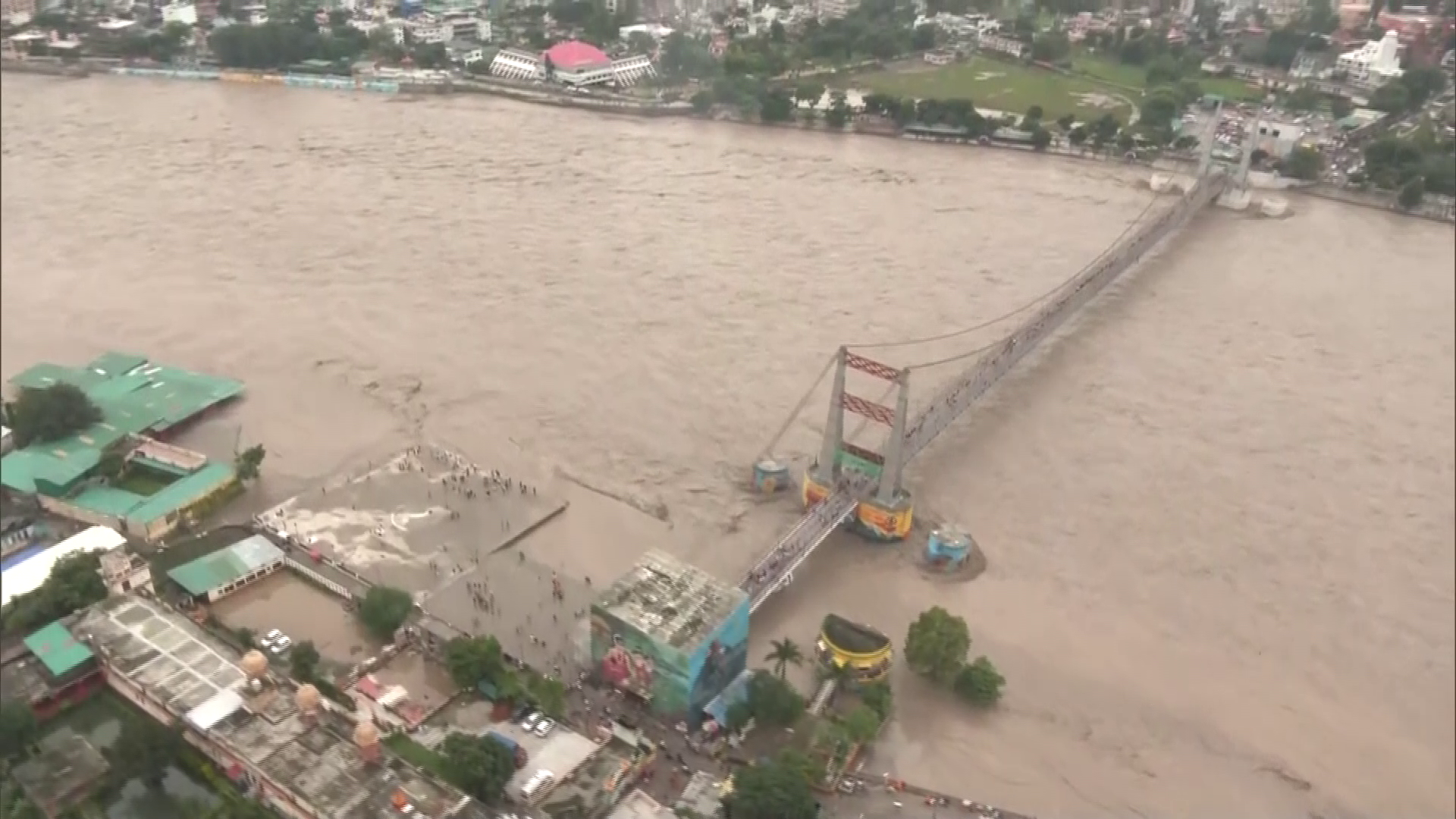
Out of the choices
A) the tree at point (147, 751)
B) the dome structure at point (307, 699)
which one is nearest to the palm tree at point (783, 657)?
the dome structure at point (307, 699)

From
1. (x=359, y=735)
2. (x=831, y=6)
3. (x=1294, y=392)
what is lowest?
(x=359, y=735)

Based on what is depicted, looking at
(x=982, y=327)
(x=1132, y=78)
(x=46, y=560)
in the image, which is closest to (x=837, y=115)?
(x=1132, y=78)

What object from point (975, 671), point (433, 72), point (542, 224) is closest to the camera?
point (975, 671)

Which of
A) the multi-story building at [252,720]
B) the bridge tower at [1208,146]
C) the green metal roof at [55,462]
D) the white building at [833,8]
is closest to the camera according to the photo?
the multi-story building at [252,720]

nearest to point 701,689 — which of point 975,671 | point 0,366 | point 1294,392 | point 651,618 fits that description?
point 651,618

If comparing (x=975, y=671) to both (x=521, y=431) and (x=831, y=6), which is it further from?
(x=831, y=6)

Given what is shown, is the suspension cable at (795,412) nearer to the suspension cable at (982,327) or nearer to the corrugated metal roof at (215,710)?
the suspension cable at (982,327)

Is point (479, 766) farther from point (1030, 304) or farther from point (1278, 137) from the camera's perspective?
point (1278, 137)
